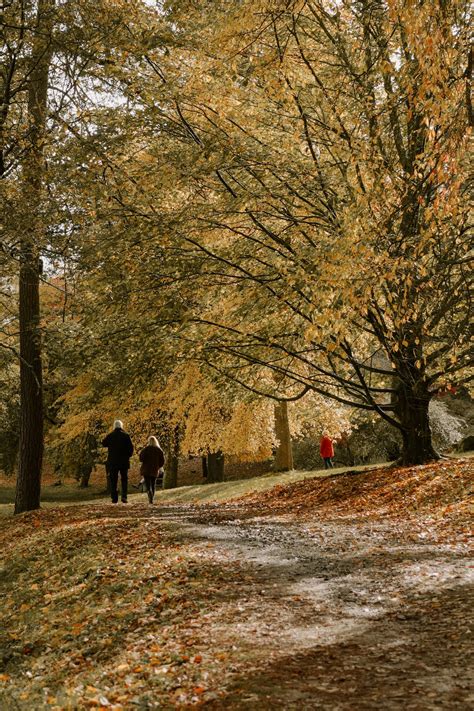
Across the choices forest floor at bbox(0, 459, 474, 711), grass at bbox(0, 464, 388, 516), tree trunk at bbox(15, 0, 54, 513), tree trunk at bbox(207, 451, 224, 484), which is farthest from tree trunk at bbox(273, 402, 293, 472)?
forest floor at bbox(0, 459, 474, 711)

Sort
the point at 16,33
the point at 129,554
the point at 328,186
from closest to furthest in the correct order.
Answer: the point at 129,554, the point at 328,186, the point at 16,33

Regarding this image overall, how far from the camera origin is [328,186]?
1023 cm

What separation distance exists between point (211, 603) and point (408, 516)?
4.53 m

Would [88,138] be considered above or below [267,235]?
above

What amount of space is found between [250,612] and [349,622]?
2.57ft

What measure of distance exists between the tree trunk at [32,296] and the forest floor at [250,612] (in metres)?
4.67

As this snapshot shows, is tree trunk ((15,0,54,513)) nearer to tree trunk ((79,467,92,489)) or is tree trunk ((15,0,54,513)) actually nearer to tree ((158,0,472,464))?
tree ((158,0,472,464))

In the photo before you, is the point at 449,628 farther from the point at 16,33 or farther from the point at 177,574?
the point at 16,33

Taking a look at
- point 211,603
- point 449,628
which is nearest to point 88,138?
point 211,603

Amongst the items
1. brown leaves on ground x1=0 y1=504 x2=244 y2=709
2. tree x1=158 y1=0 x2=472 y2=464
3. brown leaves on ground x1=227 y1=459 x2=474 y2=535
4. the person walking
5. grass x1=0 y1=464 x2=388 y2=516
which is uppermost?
tree x1=158 y1=0 x2=472 y2=464

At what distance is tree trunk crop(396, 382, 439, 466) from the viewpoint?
12.9m

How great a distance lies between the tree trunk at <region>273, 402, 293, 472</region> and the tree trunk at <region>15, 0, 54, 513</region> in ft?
27.6

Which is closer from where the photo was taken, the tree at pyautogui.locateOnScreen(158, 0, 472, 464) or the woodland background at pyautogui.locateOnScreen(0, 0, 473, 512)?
the tree at pyautogui.locateOnScreen(158, 0, 472, 464)

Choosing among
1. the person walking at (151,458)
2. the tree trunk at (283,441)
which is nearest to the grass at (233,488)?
the tree trunk at (283,441)
